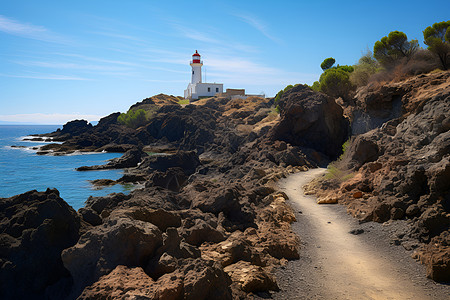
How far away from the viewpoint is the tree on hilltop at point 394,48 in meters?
31.9

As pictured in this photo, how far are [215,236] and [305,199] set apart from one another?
9271 mm

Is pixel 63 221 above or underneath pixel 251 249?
above

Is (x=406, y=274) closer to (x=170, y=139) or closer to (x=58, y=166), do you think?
(x=58, y=166)

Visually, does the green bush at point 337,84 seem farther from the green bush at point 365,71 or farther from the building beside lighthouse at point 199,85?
the building beside lighthouse at point 199,85

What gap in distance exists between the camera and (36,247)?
670 centimetres

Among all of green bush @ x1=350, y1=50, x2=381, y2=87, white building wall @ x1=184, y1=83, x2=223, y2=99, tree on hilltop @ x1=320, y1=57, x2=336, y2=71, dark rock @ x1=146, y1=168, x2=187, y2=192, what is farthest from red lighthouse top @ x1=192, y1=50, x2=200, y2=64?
dark rock @ x1=146, y1=168, x2=187, y2=192

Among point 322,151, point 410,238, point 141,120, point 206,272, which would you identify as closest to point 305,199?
point 410,238

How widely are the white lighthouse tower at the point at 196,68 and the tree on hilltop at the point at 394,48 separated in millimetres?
65674

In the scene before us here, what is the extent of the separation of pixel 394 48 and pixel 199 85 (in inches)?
2538

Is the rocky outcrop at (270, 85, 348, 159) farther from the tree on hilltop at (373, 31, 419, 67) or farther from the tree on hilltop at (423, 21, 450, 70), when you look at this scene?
the tree on hilltop at (423, 21, 450, 70)

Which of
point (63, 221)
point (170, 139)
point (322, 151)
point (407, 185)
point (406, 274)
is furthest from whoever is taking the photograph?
point (170, 139)

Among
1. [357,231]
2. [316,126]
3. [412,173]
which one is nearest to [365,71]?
[316,126]

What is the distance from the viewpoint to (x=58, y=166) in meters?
47.7

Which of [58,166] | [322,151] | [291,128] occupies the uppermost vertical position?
[291,128]
